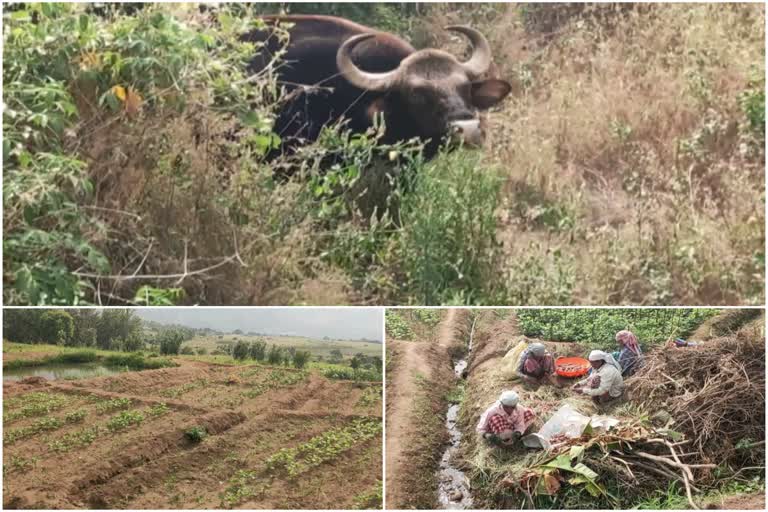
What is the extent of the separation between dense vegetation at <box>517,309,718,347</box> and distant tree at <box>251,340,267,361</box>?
1.21 metres

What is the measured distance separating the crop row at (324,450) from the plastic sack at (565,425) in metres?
0.77

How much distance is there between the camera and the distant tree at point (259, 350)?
4961mm

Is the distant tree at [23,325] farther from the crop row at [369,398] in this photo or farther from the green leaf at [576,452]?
the green leaf at [576,452]

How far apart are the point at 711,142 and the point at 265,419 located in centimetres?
787

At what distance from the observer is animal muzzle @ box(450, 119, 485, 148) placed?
10111 mm

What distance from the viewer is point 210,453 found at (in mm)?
4883

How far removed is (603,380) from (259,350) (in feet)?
5.23

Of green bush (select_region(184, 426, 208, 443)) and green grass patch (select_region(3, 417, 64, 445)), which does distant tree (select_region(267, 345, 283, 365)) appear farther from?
green grass patch (select_region(3, 417, 64, 445))

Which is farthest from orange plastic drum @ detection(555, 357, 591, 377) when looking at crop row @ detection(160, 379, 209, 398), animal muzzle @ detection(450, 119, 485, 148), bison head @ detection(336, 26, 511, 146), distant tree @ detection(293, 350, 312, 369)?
bison head @ detection(336, 26, 511, 146)

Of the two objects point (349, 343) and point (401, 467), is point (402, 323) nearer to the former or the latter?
point (349, 343)

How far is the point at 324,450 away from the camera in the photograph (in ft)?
16.0

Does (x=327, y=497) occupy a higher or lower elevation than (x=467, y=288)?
lower

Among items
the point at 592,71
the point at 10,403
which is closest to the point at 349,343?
the point at 10,403

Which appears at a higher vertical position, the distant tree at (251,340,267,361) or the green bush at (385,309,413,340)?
the green bush at (385,309,413,340)
